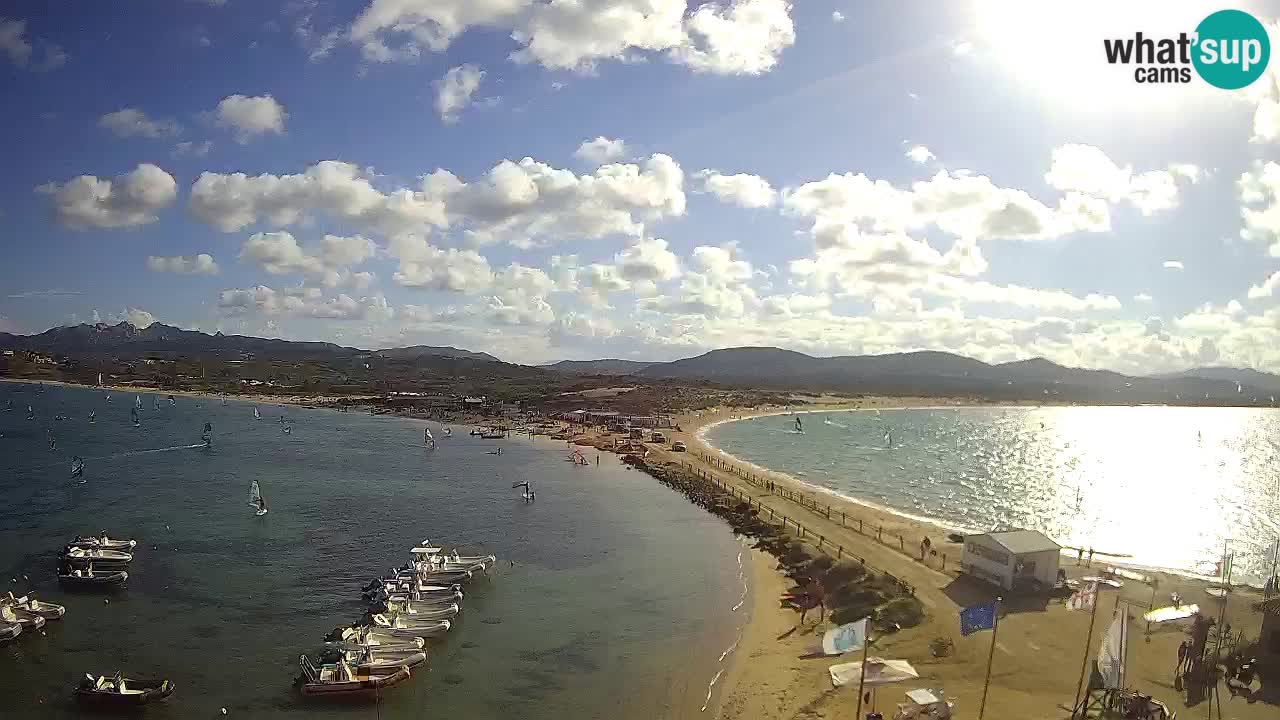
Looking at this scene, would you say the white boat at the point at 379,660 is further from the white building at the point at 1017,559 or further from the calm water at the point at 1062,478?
the calm water at the point at 1062,478

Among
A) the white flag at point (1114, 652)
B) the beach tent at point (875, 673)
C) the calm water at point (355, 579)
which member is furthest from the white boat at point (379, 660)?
the white flag at point (1114, 652)

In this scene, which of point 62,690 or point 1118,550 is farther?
point 1118,550

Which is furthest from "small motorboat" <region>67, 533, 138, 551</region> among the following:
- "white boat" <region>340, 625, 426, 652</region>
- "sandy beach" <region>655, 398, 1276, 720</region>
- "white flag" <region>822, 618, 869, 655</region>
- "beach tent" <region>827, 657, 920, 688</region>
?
"white flag" <region>822, 618, 869, 655</region>

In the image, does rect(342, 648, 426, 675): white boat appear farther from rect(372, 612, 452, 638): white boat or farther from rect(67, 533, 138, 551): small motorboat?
rect(67, 533, 138, 551): small motorboat

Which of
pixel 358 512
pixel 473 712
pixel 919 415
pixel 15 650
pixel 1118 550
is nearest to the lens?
pixel 473 712

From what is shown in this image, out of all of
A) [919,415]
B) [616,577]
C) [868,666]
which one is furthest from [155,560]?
[919,415]

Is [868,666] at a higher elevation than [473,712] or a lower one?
higher

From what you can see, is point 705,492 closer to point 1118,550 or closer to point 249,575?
point 1118,550
